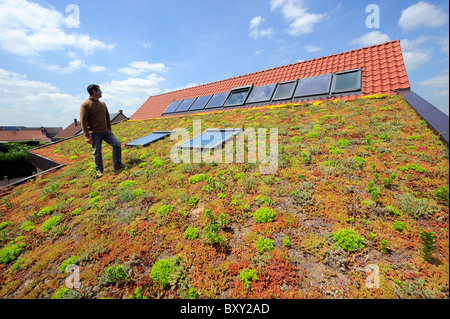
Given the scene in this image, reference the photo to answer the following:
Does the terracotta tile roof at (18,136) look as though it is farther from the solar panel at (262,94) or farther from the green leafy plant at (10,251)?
the green leafy plant at (10,251)

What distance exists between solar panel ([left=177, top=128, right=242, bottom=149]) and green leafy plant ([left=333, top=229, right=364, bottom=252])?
4.76m

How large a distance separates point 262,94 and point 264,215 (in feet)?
37.8

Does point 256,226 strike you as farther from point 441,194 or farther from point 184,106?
point 184,106

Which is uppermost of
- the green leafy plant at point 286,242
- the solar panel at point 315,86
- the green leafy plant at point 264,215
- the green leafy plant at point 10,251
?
the solar panel at point 315,86

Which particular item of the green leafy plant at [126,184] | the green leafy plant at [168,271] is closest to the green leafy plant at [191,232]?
the green leafy plant at [168,271]

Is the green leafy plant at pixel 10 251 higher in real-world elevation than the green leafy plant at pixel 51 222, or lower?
lower

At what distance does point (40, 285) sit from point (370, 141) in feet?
27.0

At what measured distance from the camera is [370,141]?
217 inches

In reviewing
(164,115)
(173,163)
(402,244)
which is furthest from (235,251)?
(164,115)

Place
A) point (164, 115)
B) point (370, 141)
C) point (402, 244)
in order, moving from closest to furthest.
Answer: point (402, 244)
point (370, 141)
point (164, 115)

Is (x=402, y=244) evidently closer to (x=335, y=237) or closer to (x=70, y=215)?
(x=335, y=237)

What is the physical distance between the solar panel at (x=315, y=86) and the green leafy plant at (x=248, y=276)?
11056 mm

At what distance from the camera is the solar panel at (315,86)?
11.0 meters

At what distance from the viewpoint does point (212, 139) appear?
306 inches
